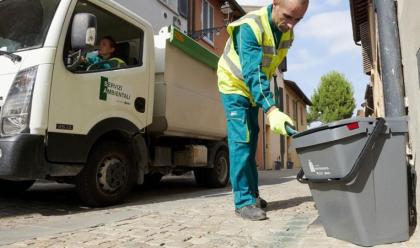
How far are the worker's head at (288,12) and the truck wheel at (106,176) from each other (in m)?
2.23

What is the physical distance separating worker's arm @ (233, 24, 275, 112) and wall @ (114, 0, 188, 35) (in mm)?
6512

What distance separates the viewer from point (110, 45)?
5.48 m

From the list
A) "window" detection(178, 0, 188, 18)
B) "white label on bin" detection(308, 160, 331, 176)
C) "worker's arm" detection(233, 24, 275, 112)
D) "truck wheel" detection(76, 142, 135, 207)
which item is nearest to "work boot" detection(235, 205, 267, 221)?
"worker's arm" detection(233, 24, 275, 112)

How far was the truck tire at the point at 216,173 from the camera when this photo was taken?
735 centimetres

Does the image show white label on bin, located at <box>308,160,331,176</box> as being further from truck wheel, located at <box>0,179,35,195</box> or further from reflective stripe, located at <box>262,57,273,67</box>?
truck wheel, located at <box>0,179,35,195</box>

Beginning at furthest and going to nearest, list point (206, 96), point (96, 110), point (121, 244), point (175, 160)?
1. point (206, 96)
2. point (175, 160)
3. point (96, 110)
4. point (121, 244)

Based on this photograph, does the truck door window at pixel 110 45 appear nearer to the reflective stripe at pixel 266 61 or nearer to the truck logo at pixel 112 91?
the truck logo at pixel 112 91

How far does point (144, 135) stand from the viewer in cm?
571

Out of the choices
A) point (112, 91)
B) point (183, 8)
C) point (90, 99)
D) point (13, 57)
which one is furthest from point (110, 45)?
point (183, 8)

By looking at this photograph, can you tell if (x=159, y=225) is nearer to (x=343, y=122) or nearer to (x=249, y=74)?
(x=249, y=74)

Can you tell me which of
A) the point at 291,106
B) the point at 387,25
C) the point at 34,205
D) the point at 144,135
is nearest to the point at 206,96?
the point at 144,135

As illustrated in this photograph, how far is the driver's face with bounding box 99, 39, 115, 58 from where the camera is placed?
212 inches

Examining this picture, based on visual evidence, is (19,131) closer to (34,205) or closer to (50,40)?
(50,40)

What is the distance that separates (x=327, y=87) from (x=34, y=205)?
42.7 meters
